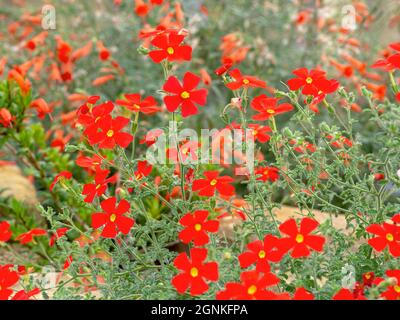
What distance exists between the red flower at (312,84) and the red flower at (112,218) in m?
0.68

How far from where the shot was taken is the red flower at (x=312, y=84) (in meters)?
2.47

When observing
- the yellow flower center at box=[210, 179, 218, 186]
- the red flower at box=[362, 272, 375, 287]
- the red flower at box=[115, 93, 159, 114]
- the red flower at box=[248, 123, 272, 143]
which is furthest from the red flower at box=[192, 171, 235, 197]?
the red flower at box=[362, 272, 375, 287]

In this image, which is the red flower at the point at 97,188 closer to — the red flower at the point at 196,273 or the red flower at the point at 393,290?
the red flower at the point at 196,273

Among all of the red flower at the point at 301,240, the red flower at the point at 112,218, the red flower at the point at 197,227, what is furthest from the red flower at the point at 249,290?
the red flower at the point at 112,218

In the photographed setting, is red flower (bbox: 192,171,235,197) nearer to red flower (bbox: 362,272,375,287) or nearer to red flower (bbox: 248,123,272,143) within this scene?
red flower (bbox: 248,123,272,143)

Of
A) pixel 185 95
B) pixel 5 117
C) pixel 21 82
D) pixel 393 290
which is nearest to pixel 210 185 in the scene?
pixel 185 95

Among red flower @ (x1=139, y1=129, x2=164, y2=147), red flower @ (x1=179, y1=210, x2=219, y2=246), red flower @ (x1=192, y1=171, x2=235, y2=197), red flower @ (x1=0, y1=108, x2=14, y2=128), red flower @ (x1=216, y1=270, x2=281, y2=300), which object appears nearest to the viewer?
red flower @ (x1=216, y1=270, x2=281, y2=300)

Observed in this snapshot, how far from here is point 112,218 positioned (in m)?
2.38

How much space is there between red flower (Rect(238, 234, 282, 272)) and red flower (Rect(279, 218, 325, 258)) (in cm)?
3

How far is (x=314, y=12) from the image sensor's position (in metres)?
5.34

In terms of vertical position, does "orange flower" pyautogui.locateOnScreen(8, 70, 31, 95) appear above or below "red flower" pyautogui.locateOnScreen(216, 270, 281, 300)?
above

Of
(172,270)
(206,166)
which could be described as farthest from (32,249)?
(172,270)

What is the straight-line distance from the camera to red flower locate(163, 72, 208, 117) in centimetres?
234

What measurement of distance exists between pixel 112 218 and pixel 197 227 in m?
0.31
